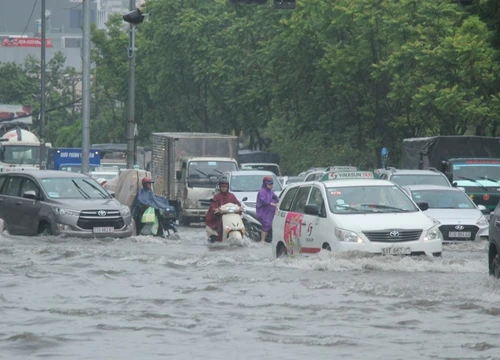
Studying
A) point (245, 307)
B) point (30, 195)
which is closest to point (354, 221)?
point (245, 307)

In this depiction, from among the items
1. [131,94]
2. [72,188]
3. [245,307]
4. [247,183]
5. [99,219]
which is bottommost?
[245,307]

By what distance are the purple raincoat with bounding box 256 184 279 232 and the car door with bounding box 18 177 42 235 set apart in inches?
172

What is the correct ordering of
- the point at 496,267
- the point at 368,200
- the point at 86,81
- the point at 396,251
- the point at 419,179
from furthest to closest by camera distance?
the point at 86,81
the point at 419,179
the point at 368,200
the point at 396,251
the point at 496,267

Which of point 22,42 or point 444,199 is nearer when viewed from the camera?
point 444,199

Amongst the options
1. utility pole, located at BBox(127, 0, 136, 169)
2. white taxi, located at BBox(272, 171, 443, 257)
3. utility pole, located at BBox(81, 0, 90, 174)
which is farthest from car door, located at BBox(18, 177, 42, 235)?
utility pole, located at BBox(127, 0, 136, 169)

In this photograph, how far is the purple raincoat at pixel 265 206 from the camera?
2545cm

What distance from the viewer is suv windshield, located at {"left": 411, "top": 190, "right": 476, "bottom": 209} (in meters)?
26.2

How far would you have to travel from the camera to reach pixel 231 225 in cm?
2438

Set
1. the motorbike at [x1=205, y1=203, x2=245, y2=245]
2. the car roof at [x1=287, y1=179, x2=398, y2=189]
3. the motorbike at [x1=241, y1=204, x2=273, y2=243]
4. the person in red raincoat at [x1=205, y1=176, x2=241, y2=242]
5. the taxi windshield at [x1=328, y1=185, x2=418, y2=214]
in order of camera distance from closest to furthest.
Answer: the taxi windshield at [x1=328, y1=185, x2=418, y2=214] < the car roof at [x1=287, y1=179, x2=398, y2=189] < the motorbike at [x1=205, y1=203, x2=245, y2=245] < the person in red raincoat at [x1=205, y1=176, x2=241, y2=242] < the motorbike at [x1=241, y1=204, x2=273, y2=243]

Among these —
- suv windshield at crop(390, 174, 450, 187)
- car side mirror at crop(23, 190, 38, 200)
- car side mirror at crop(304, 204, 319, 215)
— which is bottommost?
car side mirror at crop(304, 204, 319, 215)

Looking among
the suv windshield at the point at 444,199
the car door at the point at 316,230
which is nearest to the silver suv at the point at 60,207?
the suv windshield at the point at 444,199

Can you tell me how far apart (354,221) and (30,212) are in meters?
9.75

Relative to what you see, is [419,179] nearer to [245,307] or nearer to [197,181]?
[197,181]

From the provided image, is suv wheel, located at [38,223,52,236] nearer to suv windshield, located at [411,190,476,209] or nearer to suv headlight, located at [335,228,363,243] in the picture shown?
suv windshield, located at [411,190,476,209]
